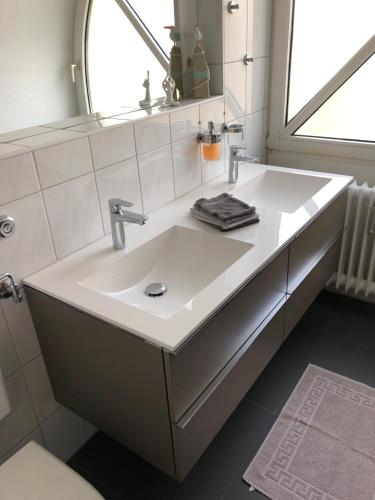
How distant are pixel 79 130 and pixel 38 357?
29.7 inches

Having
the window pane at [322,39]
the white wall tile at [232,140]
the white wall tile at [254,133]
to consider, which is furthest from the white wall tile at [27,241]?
the window pane at [322,39]

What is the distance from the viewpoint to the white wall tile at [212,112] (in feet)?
5.87

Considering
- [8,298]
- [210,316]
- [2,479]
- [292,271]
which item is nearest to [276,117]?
[292,271]

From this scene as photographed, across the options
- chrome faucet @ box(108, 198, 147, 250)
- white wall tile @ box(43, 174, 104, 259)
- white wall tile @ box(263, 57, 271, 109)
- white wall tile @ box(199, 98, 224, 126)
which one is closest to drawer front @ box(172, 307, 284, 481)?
chrome faucet @ box(108, 198, 147, 250)

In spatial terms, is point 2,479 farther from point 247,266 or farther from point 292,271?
point 292,271

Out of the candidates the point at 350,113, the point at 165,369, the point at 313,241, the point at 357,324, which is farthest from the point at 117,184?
the point at 357,324

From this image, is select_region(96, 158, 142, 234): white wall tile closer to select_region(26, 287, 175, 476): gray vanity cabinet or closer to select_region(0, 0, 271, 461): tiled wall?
select_region(0, 0, 271, 461): tiled wall

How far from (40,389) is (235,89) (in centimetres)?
154

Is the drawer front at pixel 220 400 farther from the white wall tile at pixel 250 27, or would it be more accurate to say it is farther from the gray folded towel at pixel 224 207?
the white wall tile at pixel 250 27

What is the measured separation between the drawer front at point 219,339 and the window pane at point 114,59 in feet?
2.78

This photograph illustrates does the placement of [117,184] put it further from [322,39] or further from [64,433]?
[322,39]

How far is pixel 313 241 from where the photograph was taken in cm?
172

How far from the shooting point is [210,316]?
1076 mm

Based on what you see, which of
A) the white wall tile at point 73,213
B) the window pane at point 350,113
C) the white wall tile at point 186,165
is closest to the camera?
the white wall tile at point 73,213
